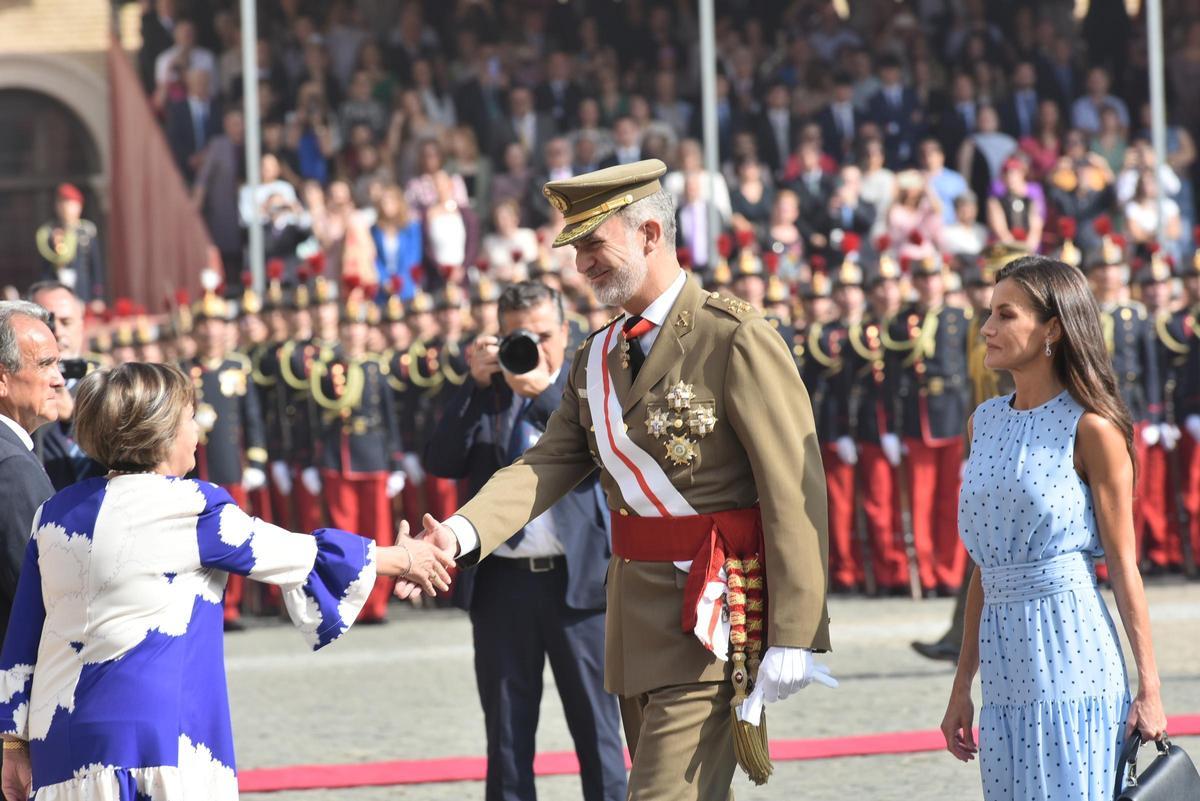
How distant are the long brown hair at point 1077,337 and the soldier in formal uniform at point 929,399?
7611mm

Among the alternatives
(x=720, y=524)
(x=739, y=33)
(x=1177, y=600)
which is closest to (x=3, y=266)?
(x=739, y=33)

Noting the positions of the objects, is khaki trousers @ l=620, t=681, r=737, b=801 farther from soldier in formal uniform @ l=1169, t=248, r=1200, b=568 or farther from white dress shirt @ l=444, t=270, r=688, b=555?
soldier in formal uniform @ l=1169, t=248, r=1200, b=568

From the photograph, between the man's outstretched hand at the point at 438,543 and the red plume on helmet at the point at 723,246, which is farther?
the red plume on helmet at the point at 723,246

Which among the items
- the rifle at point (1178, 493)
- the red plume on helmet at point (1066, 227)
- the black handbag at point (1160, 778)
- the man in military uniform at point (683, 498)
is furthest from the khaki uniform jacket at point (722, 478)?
the red plume on helmet at point (1066, 227)

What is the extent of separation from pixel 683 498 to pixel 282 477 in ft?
27.6

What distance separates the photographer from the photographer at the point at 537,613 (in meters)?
5.39

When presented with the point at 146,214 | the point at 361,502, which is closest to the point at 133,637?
the point at 361,502

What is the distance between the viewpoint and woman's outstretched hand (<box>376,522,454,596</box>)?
13.6ft

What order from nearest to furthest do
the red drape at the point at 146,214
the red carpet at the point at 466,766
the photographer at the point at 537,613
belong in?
1. the photographer at the point at 537,613
2. the red carpet at the point at 466,766
3. the red drape at the point at 146,214

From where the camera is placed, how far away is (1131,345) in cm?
1161

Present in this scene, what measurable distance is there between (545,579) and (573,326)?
3.32 metres

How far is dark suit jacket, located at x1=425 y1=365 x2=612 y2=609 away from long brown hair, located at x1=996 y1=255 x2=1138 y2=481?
1738mm

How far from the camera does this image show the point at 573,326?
8.69 m

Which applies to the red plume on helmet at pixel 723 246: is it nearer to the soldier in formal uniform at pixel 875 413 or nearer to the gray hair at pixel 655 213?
the soldier in formal uniform at pixel 875 413
